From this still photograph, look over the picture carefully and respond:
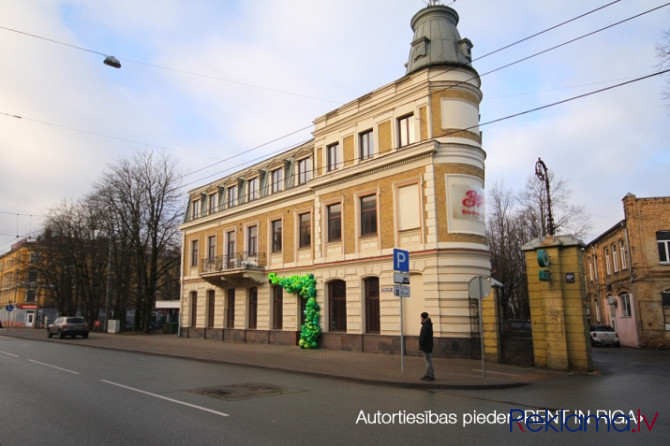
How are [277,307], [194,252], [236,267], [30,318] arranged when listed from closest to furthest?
1. [277,307]
2. [236,267]
3. [194,252]
4. [30,318]

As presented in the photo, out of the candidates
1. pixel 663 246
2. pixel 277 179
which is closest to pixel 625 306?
pixel 663 246

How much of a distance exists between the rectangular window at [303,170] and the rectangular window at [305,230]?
207 cm

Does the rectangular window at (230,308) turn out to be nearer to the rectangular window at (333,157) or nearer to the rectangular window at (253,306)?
the rectangular window at (253,306)

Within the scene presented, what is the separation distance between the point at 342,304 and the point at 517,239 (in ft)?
86.4

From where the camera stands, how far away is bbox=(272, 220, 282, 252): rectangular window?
27719 mm

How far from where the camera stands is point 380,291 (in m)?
20.8

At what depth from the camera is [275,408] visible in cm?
869

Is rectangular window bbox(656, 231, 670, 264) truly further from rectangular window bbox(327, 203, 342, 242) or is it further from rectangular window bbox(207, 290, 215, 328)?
rectangular window bbox(207, 290, 215, 328)

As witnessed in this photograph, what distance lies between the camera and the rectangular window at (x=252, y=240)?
29.6 meters

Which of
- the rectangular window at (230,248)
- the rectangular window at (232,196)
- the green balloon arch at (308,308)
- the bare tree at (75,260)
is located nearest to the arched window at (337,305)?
the green balloon arch at (308,308)

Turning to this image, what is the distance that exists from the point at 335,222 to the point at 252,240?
8.18 m

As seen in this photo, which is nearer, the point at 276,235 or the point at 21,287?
the point at 276,235

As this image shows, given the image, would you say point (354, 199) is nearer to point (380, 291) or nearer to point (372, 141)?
point (372, 141)

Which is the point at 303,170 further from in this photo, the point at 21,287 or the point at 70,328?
the point at 21,287
